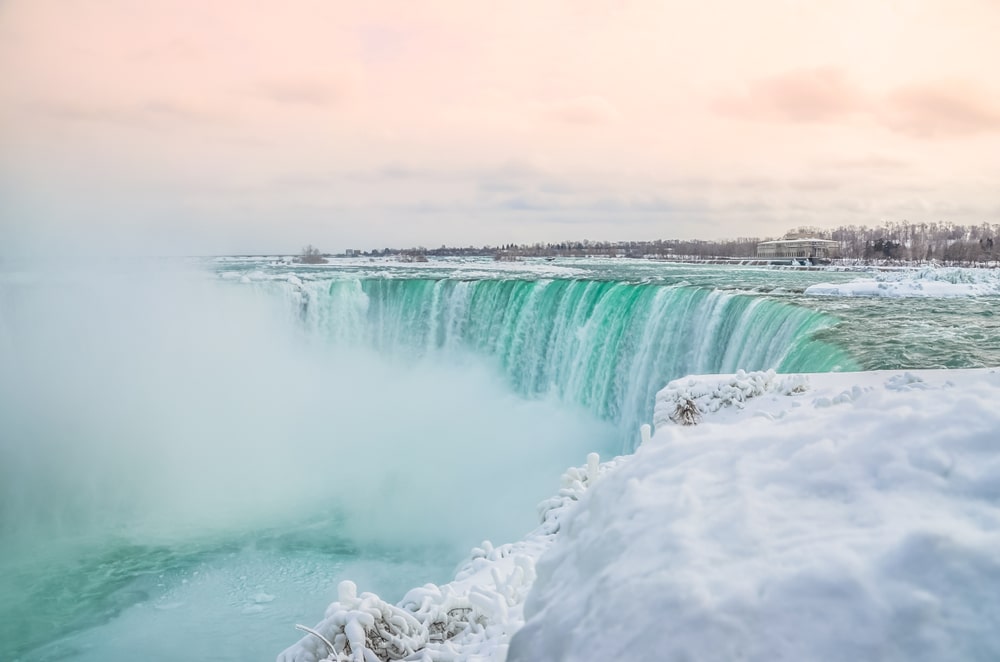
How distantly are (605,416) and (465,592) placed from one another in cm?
1239

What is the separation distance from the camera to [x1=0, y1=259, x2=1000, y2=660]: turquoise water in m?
9.27

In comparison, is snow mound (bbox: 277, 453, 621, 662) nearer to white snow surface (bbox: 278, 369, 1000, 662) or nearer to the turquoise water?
white snow surface (bbox: 278, 369, 1000, 662)

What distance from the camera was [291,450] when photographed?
16531 millimetres

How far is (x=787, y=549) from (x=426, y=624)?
1919 millimetres

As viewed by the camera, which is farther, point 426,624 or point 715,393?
point 715,393

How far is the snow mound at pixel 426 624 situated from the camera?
113 inches

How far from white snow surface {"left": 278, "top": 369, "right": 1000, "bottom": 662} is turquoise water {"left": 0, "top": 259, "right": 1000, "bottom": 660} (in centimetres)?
633

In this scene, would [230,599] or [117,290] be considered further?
[117,290]

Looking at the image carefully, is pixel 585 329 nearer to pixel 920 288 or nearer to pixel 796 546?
pixel 920 288

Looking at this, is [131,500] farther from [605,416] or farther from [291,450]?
[605,416]

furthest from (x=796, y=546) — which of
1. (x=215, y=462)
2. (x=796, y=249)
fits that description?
(x=796, y=249)

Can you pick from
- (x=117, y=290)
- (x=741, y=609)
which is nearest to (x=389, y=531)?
(x=741, y=609)

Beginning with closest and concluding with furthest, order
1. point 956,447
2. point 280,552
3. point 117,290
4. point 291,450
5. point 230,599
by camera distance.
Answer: point 956,447 → point 230,599 → point 280,552 → point 291,450 → point 117,290

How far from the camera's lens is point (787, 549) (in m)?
1.81
